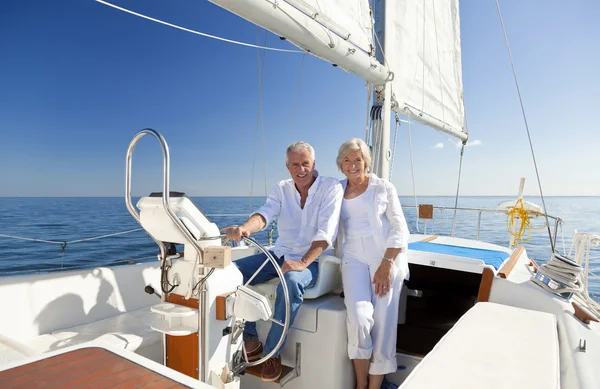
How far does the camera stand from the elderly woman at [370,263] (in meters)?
2.05

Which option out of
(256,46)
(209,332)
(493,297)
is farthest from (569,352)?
(256,46)

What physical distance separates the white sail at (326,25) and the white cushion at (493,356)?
1.77 metres

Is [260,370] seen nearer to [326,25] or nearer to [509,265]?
[509,265]

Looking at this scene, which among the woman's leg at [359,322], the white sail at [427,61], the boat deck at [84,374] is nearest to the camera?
the boat deck at [84,374]

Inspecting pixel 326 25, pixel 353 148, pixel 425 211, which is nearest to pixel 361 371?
pixel 353 148

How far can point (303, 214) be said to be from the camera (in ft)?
7.68

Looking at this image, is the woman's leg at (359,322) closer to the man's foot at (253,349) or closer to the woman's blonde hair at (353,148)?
the man's foot at (253,349)

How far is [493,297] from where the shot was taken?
221 centimetres

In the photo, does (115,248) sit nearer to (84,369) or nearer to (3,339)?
(3,339)

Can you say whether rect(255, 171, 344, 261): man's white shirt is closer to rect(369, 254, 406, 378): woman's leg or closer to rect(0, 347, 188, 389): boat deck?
rect(369, 254, 406, 378): woman's leg

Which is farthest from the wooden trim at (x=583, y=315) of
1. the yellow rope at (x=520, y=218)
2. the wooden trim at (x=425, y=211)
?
the yellow rope at (x=520, y=218)

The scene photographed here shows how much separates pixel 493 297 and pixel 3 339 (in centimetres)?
250

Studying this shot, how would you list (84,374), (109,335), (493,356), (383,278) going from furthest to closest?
(383,278) < (109,335) < (493,356) < (84,374)

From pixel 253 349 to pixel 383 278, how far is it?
819 mm
